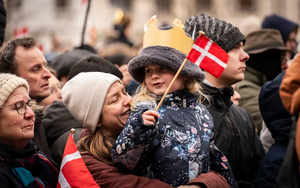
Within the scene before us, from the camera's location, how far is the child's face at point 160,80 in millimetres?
3721

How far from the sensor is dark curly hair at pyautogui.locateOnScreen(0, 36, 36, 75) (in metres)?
4.79

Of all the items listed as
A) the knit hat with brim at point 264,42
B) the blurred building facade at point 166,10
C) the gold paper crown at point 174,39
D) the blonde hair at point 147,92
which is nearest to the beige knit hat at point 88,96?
the blonde hair at point 147,92

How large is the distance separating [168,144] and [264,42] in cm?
287

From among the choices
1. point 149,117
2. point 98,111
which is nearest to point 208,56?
point 149,117

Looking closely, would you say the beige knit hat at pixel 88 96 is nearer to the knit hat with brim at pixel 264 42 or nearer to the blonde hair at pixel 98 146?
the blonde hair at pixel 98 146

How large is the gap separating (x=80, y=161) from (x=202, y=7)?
41815 millimetres

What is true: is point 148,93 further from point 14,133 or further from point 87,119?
point 14,133

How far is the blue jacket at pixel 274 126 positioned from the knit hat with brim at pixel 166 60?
57 cm

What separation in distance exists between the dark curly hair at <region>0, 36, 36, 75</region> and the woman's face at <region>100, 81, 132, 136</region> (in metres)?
1.45

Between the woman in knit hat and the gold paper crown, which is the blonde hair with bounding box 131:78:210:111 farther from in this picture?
the gold paper crown

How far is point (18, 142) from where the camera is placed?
12.1ft

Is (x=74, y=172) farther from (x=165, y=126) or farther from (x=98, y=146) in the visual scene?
(x=165, y=126)

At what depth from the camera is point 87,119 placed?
3.78 m

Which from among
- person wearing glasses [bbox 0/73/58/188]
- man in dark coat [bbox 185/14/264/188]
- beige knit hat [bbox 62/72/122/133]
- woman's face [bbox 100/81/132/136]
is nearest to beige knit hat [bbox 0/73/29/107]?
person wearing glasses [bbox 0/73/58/188]
